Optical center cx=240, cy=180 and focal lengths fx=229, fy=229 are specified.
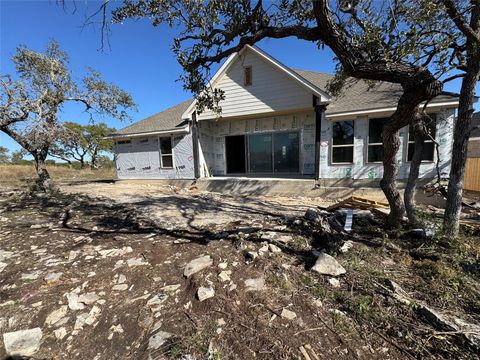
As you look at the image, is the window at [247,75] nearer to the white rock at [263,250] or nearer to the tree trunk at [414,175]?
the tree trunk at [414,175]

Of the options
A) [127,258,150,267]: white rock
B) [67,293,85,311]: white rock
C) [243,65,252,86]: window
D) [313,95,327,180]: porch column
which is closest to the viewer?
[67,293,85,311]: white rock

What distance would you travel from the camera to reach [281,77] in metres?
9.49

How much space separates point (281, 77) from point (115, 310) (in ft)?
31.3

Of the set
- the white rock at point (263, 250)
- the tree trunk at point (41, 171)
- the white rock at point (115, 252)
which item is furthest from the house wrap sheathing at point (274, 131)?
the white rock at point (115, 252)

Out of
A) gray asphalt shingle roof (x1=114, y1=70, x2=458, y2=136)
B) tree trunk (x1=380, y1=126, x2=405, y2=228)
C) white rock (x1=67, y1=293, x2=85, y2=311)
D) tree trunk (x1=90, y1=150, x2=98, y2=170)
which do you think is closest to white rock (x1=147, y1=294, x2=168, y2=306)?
white rock (x1=67, y1=293, x2=85, y2=311)

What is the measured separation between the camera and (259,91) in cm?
992

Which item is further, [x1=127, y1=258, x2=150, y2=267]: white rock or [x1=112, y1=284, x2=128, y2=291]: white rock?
[x1=127, y1=258, x2=150, y2=267]: white rock

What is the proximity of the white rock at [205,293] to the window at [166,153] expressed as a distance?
9.94 metres

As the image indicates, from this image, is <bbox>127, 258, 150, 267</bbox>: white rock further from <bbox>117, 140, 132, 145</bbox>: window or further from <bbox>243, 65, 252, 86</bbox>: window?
<bbox>117, 140, 132, 145</bbox>: window

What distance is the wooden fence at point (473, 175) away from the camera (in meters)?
8.67

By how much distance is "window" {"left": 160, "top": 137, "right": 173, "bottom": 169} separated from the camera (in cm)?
1176

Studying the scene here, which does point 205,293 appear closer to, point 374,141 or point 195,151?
point 374,141

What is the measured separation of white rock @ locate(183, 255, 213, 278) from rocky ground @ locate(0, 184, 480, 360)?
0.06ft

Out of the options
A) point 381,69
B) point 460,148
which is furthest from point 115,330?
point 460,148
